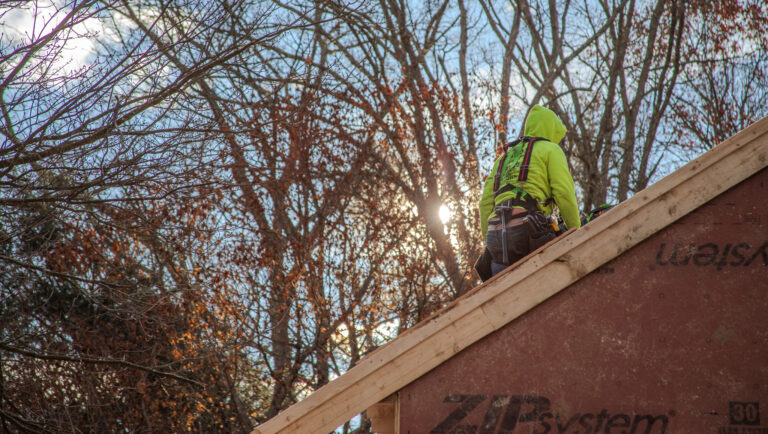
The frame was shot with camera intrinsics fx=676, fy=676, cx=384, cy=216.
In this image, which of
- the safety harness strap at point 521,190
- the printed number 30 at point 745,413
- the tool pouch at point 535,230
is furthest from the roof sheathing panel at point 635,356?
the safety harness strap at point 521,190

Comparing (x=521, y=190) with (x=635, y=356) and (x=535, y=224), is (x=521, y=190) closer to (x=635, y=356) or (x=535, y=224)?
(x=535, y=224)

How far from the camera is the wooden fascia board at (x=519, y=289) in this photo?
354 cm

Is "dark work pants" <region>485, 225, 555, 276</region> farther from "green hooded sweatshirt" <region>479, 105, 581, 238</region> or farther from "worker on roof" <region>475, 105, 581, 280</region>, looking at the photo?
"green hooded sweatshirt" <region>479, 105, 581, 238</region>

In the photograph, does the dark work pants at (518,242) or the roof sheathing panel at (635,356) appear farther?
the dark work pants at (518,242)

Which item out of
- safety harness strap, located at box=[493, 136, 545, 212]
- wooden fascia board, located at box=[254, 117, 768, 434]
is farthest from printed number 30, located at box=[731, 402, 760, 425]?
safety harness strap, located at box=[493, 136, 545, 212]

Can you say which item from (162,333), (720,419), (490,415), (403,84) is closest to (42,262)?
(162,333)

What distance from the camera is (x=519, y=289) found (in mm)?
3568

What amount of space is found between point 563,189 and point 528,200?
0.26m

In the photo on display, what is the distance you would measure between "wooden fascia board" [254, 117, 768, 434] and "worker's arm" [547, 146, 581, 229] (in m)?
1.23

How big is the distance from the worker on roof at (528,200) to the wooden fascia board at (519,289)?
1.19m

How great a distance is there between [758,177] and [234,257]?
33.5 feet

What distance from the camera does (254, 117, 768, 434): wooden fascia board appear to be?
354cm

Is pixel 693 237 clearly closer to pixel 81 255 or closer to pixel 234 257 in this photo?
pixel 234 257

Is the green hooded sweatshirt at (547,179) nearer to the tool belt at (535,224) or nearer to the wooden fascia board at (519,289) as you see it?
the tool belt at (535,224)
